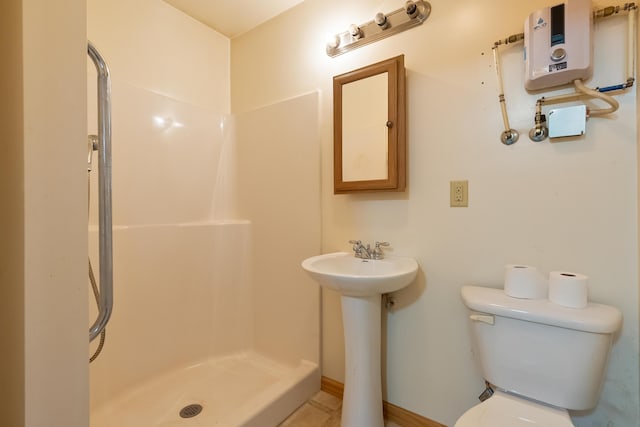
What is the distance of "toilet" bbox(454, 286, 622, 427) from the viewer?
2.95ft

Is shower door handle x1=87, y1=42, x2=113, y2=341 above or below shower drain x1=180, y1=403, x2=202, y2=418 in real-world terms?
above

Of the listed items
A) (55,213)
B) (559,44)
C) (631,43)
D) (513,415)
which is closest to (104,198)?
(55,213)

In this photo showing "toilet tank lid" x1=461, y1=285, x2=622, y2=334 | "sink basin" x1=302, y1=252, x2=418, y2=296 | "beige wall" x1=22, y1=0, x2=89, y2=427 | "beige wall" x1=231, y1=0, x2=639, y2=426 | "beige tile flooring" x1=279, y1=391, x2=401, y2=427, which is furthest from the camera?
"beige tile flooring" x1=279, y1=391, x2=401, y2=427

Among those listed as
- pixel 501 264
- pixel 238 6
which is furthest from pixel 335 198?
pixel 238 6

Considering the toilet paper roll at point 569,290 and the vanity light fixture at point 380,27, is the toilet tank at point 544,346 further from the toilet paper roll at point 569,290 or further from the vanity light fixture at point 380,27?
the vanity light fixture at point 380,27

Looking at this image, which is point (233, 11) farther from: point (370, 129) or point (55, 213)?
point (55, 213)

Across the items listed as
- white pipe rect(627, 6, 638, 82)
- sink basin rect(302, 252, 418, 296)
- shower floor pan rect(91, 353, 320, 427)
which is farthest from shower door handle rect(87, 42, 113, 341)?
white pipe rect(627, 6, 638, 82)

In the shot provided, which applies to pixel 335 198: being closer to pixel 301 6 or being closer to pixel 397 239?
pixel 397 239

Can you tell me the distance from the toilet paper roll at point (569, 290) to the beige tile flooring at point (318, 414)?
0.98 metres

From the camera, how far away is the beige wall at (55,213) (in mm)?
539

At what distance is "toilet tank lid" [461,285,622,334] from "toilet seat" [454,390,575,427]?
29 centimetres

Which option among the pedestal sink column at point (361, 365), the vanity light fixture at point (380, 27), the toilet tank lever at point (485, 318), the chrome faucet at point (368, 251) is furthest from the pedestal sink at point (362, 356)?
the vanity light fixture at point (380, 27)

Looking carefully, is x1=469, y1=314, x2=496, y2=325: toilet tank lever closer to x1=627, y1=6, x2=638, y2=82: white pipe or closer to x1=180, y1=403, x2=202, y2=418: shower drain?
x1=627, y1=6, x2=638, y2=82: white pipe

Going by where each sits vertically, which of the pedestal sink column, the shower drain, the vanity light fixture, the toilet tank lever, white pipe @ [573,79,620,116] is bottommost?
the shower drain
